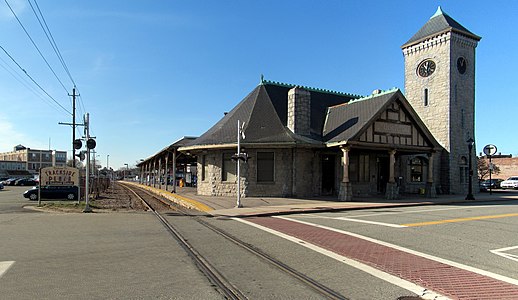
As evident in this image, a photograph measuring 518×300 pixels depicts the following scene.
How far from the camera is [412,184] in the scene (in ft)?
99.5

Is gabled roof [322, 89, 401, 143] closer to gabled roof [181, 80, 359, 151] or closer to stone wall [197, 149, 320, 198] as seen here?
gabled roof [181, 80, 359, 151]

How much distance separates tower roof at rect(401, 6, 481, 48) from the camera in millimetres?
30867

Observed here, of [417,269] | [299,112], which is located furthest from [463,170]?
[417,269]

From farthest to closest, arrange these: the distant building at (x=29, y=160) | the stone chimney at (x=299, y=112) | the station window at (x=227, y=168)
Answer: the distant building at (x=29, y=160) < the stone chimney at (x=299, y=112) < the station window at (x=227, y=168)

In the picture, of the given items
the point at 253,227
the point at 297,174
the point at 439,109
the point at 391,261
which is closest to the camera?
the point at 391,261

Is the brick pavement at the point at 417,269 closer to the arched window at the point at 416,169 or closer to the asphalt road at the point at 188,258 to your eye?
the asphalt road at the point at 188,258

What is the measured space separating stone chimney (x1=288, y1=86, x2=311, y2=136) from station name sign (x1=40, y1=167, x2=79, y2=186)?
1366 cm

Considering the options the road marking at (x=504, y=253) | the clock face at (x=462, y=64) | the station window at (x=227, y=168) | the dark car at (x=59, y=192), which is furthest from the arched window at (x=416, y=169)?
the dark car at (x=59, y=192)

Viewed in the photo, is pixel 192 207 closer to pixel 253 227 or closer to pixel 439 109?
pixel 253 227

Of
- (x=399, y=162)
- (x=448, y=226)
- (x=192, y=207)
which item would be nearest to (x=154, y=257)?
(x=448, y=226)

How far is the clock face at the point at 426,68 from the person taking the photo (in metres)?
31.9

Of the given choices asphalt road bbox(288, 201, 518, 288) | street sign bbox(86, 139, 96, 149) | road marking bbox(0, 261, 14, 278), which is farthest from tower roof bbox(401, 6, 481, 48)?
road marking bbox(0, 261, 14, 278)

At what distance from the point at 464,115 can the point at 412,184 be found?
7.73 m

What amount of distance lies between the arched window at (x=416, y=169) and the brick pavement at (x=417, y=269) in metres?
22.4
